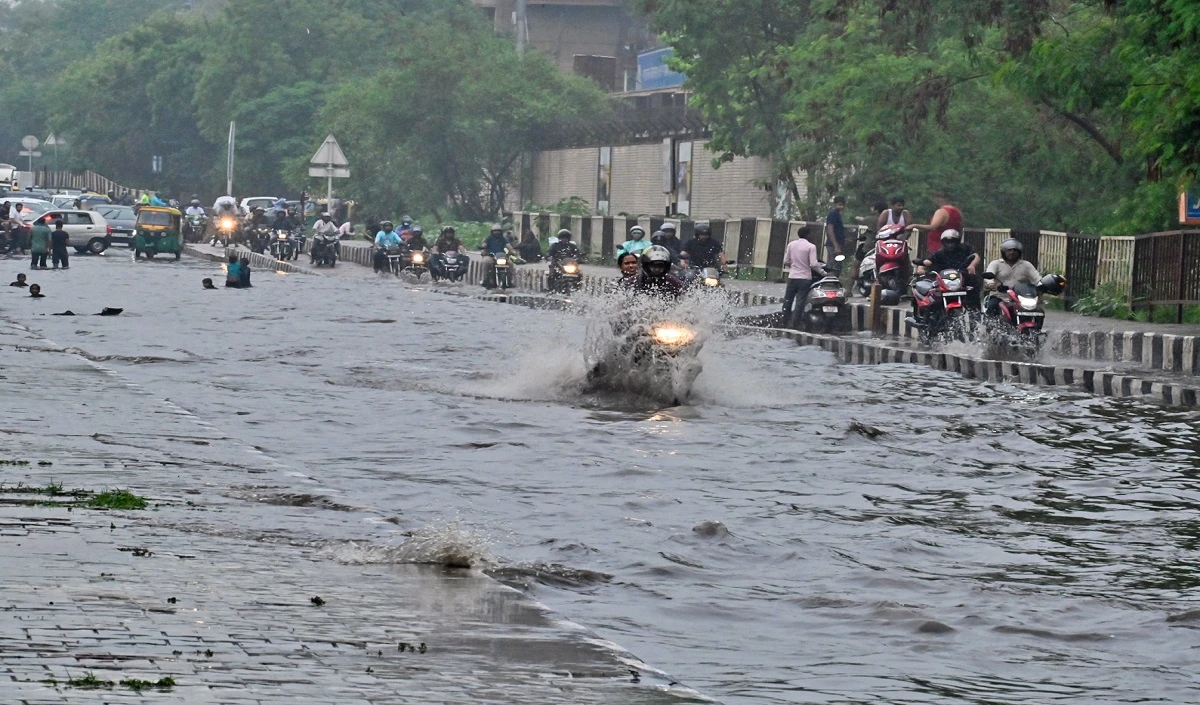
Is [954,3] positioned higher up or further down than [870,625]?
higher up

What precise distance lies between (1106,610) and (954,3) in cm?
2586

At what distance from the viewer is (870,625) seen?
869 cm

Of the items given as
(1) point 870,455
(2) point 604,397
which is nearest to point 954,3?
(2) point 604,397


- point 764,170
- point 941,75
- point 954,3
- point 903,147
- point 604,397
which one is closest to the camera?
point 604,397

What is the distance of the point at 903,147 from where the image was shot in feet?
131

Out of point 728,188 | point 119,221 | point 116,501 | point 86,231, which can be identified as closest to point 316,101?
point 119,221

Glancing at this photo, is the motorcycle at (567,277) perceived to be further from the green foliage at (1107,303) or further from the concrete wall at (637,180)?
the concrete wall at (637,180)

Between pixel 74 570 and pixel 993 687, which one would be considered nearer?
pixel 993 687

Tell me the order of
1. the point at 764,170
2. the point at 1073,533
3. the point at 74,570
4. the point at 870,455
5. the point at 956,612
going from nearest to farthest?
the point at 74,570 < the point at 956,612 < the point at 1073,533 < the point at 870,455 < the point at 764,170

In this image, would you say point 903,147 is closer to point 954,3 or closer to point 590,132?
point 954,3

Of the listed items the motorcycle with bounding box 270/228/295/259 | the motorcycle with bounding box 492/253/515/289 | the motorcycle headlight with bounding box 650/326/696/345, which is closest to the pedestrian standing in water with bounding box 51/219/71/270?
the motorcycle with bounding box 270/228/295/259

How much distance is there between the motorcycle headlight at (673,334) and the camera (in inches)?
732

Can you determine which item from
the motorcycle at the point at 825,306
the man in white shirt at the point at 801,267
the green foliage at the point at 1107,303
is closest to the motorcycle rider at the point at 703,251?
the man in white shirt at the point at 801,267

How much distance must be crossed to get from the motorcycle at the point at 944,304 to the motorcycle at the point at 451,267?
833 inches
